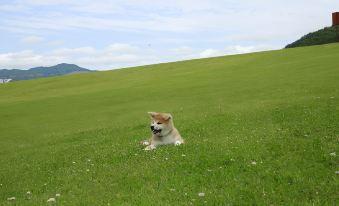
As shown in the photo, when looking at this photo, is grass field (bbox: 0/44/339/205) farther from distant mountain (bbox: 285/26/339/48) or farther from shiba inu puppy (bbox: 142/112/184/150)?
distant mountain (bbox: 285/26/339/48)

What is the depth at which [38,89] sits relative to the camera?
8269cm

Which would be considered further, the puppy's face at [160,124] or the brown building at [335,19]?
the puppy's face at [160,124]

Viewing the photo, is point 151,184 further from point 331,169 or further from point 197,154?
point 331,169

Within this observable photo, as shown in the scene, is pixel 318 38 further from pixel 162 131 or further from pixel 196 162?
pixel 196 162

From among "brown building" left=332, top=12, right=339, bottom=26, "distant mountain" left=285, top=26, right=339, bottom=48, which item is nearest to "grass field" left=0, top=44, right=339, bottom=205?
"brown building" left=332, top=12, right=339, bottom=26

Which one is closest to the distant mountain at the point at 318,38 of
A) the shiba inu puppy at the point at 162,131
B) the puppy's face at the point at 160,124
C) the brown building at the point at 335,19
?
the brown building at the point at 335,19

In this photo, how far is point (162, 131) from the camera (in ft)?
54.0

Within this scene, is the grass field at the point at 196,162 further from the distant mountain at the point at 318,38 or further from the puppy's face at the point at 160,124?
the distant mountain at the point at 318,38

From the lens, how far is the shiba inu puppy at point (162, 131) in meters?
16.3

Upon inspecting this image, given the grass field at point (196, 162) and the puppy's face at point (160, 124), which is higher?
the puppy's face at point (160, 124)

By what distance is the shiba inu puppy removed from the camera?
16.3 metres

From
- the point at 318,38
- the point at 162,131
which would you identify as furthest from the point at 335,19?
the point at 318,38

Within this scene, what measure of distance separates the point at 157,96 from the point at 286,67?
68.7 feet

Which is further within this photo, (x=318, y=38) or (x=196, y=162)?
(x=318, y=38)
